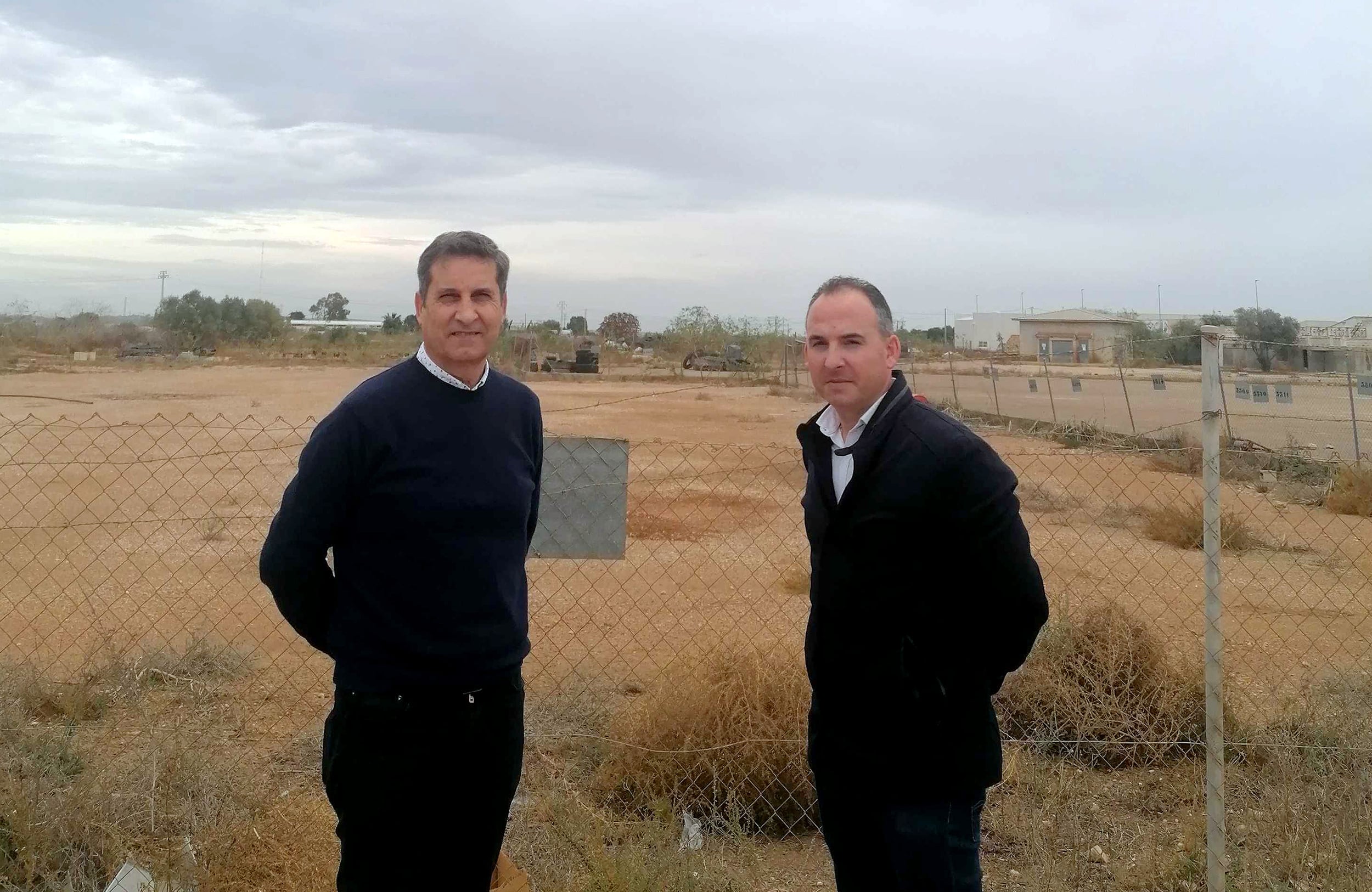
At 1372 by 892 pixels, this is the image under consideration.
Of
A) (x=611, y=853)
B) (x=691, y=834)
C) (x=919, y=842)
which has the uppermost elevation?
(x=919, y=842)

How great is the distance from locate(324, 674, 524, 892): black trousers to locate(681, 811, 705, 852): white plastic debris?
56.2 inches

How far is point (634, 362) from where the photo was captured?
6050 centimetres

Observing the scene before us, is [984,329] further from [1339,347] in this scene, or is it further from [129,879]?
[129,879]

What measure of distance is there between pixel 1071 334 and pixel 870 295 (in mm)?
65402

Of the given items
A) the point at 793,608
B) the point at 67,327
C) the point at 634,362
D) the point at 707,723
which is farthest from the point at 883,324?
the point at 67,327

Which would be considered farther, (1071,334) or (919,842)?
(1071,334)

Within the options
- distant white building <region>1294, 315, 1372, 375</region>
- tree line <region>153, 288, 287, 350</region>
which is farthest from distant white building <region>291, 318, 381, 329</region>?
distant white building <region>1294, 315, 1372, 375</region>

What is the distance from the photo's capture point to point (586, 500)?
13.6 feet

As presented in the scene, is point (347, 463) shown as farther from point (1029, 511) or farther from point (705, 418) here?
point (705, 418)

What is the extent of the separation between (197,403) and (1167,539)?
73.7ft

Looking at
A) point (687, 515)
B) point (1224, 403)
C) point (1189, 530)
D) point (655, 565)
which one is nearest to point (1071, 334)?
point (1189, 530)

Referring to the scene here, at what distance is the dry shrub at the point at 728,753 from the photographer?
4.32 metres

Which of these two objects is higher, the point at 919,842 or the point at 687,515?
the point at 919,842

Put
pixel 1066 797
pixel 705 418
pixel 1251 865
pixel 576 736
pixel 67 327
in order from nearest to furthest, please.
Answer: pixel 1251 865 < pixel 1066 797 < pixel 576 736 < pixel 705 418 < pixel 67 327
